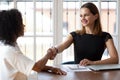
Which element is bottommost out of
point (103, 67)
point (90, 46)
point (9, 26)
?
point (103, 67)

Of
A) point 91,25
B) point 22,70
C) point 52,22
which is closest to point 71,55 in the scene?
point 52,22

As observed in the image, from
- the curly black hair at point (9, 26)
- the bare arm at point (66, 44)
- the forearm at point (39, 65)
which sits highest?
the curly black hair at point (9, 26)

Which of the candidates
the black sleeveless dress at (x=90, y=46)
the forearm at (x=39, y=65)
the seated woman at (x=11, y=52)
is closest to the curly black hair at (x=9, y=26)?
the seated woman at (x=11, y=52)

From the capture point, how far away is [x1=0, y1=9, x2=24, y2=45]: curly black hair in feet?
6.26

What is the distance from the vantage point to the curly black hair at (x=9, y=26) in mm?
1907

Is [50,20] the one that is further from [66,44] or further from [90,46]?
[90,46]

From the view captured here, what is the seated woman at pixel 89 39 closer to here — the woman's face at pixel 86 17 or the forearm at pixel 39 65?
the woman's face at pixel 86 17

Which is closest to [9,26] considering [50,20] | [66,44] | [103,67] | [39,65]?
[39,65]

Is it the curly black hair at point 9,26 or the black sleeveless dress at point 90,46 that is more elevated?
the curly black hair at point 9,26

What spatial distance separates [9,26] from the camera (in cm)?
191

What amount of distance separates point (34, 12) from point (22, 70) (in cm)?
201

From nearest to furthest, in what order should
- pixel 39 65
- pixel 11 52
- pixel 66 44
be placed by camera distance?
pixel 11 52 → pixel 39 65 → pixel 66 44

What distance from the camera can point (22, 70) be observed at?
1825mm

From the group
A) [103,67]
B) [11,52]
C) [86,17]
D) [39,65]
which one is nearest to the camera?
[11,52]
